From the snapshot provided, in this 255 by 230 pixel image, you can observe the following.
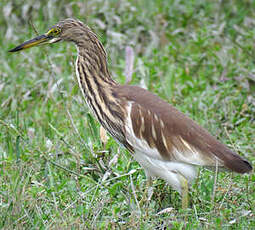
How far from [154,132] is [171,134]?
0.35ft

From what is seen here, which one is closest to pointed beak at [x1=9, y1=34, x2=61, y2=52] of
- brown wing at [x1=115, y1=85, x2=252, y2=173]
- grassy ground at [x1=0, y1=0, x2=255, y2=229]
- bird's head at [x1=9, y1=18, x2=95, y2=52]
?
bird's head at [x1=9, y1=18, x2=95, y2=52]

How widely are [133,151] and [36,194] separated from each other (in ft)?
2.09

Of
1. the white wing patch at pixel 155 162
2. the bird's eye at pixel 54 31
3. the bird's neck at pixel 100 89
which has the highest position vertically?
the bird's eye at pixel 54 31

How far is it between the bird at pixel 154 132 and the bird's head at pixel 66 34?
5 cm

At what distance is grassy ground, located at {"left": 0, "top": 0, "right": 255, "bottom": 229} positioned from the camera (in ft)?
10.9

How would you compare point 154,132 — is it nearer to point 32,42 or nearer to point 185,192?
point 185,192

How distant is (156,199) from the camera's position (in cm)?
374

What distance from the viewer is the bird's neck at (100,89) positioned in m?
3.59

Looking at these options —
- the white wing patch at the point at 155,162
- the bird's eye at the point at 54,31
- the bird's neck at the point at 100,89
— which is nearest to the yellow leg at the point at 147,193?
the white wing patch at the point at 155,162

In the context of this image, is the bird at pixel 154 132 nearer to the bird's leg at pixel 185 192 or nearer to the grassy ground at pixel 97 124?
the bird's leg at pixel 185 192

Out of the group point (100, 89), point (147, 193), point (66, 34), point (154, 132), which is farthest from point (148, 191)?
point (66, 34)

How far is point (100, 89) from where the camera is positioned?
3.65 meters

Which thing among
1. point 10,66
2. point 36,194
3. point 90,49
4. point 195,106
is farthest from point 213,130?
point 10,66

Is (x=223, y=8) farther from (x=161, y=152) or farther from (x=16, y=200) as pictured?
(x=16, y=200)
